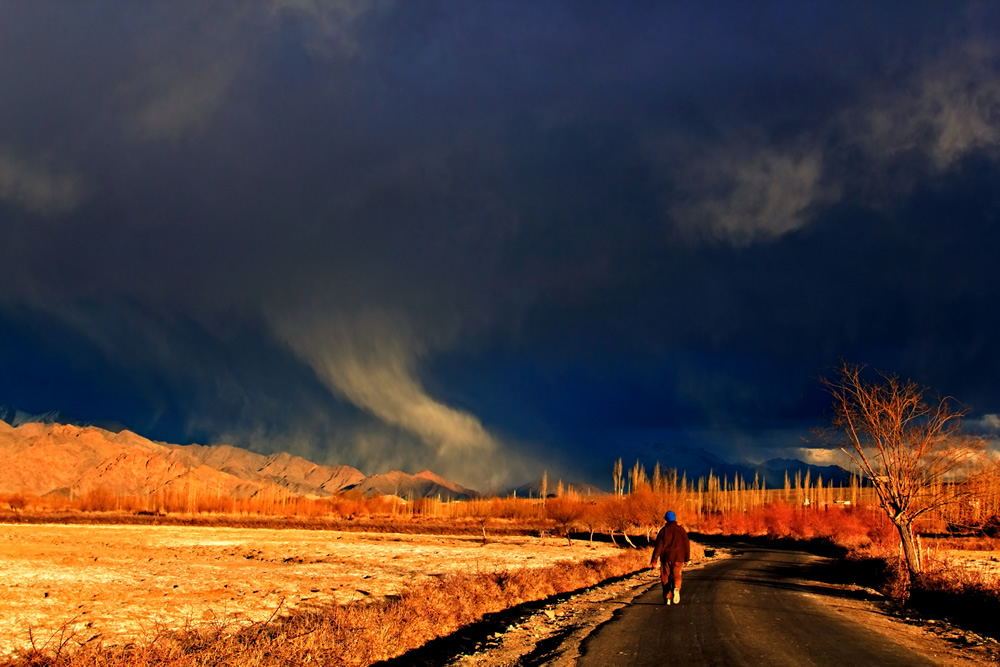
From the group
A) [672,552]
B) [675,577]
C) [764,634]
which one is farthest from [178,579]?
[764,634]

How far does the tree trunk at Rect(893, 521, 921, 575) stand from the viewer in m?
23.2

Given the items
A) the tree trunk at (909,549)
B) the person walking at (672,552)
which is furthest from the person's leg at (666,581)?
the tree trunk at (909,549)

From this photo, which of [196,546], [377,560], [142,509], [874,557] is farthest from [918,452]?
[142,509]

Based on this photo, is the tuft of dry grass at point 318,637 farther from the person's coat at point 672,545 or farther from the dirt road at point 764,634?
the person's coat at point 672,545

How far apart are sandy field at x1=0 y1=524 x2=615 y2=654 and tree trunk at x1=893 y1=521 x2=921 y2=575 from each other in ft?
64.0

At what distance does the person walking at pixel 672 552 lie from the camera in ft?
63.5

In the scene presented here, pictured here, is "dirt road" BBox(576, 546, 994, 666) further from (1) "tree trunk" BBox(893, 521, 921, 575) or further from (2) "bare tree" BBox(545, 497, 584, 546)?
(2) "bare tree" BBox(545, 497, 584, 546)

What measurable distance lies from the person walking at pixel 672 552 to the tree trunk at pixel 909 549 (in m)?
9.29

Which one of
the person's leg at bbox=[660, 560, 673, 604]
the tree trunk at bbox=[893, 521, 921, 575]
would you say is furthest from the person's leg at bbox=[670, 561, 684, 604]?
the tree trunk at bbox=[893, 521, 921, 575]

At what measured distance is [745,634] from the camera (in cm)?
1479

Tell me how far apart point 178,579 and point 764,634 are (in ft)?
90.6

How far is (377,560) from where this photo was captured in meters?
46.7

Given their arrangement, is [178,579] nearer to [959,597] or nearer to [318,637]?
[318,637]

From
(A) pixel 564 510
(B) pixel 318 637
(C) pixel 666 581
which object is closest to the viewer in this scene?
(B) pixel 318 637
